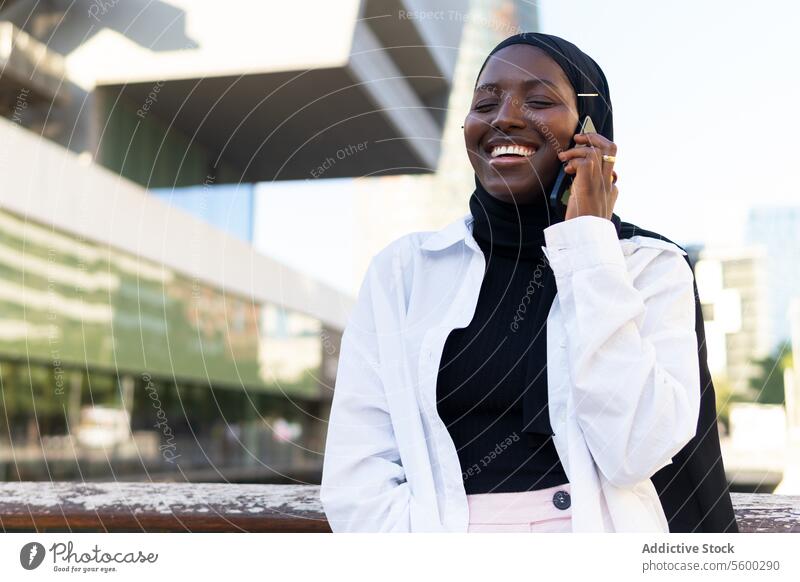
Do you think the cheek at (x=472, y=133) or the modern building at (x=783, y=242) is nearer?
the cheek at (x=472, y=133)

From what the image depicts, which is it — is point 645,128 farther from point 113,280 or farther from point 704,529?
point 113,280

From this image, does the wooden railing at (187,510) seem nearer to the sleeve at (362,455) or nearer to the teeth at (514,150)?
the sleeve at (362,455)

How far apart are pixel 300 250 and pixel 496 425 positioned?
9627 mm

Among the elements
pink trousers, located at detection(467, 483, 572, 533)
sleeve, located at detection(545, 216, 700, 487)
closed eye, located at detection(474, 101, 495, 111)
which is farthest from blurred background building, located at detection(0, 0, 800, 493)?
pink trousers, located at detection(467, 483, 572, 533)

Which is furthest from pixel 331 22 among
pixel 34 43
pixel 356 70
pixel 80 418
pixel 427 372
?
pixel 80 418

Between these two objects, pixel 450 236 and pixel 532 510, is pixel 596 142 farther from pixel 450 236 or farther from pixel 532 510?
pixel 532 510

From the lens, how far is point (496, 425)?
1089mm

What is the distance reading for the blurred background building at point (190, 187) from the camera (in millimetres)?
4438

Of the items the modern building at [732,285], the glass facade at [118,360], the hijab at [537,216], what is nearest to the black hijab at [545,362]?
the hijab at [537,216]

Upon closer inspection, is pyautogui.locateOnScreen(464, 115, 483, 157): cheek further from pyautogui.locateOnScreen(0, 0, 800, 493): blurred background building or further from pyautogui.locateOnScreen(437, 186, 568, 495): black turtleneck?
pyautogui.locateOnScreen(0, 0, 800, 493): blurred background building

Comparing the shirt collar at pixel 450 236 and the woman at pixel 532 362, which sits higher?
the shirt collar at pixel 450 236

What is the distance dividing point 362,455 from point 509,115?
525 mm

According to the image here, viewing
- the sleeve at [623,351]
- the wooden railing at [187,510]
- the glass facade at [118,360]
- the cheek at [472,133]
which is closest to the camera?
the sleeve at [623,351]

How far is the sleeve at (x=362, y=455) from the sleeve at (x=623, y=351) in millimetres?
272
